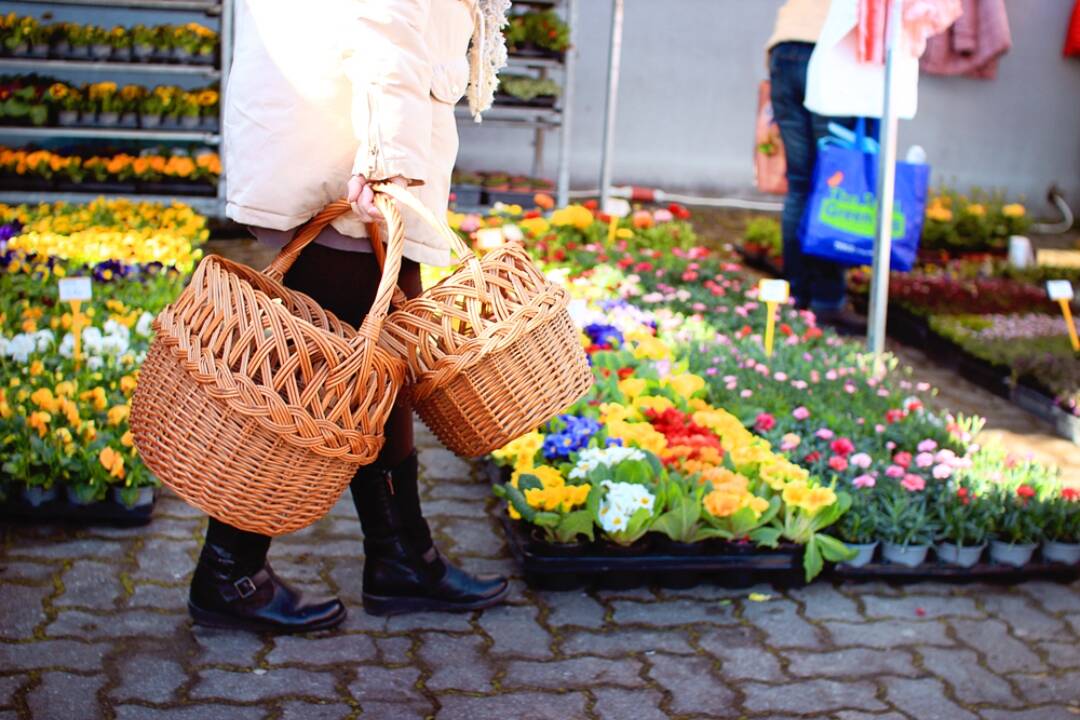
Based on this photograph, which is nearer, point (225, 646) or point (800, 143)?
point (225, 646)

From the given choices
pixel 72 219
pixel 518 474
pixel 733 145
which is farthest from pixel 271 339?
pixel 733 145

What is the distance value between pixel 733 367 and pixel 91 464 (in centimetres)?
223

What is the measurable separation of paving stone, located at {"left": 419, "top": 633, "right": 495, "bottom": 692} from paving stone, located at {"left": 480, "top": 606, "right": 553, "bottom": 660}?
0.05 metres

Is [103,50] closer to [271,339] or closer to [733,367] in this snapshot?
[733,367]

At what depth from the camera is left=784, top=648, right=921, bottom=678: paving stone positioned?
279cm

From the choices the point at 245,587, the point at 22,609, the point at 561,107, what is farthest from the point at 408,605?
the point at 561,107

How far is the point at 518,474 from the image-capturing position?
3334mm

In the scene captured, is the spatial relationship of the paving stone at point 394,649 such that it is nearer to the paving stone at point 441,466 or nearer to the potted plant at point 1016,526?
the paving stone at point 441,466

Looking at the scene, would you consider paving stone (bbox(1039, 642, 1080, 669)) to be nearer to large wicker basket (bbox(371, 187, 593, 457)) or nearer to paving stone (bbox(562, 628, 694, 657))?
paving stone (bbox(562, 628, 694, 657))

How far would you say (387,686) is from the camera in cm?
258

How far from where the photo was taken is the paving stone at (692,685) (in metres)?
2.59

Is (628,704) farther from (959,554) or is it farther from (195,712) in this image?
(959,554)

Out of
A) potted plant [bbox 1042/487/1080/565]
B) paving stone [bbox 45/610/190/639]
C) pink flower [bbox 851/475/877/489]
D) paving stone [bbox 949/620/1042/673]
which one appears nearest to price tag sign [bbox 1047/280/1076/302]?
potted plant [bbox 1042/487/1080/565]

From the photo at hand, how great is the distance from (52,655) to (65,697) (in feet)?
0.63
